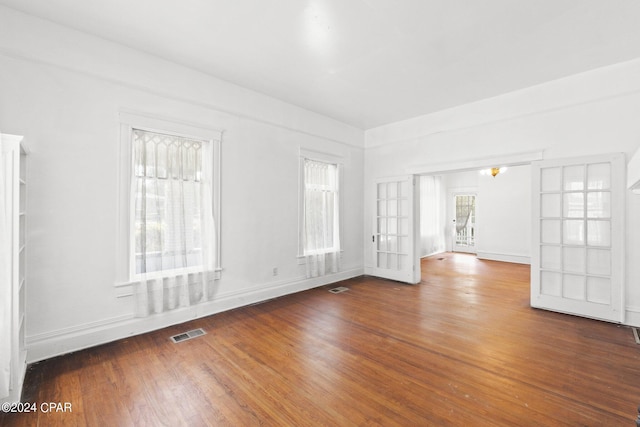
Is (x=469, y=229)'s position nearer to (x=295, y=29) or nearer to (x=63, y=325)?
(x=295, y=29)

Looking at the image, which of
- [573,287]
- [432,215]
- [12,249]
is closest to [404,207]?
[573,287]

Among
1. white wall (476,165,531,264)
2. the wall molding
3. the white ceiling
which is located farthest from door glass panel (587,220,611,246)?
white wall (476,165,531,264)

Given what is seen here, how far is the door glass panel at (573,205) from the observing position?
3699 millimetres

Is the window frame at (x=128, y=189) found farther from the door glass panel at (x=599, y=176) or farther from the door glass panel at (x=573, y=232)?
the door glass panel at (x=599, y=176)

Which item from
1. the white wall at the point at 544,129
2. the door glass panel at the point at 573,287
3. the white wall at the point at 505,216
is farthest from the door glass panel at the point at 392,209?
the white wall at the point at 505,216

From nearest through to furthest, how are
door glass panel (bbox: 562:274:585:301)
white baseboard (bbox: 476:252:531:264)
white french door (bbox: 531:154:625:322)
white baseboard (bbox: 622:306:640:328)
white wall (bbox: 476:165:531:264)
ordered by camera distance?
white baseboard (bbox: 622:306:640:328) < white french door (bbox: 531:154:625:322) < door glass panel (bbox: 562:274:585:301) < white baseboard (bbox: 476:252:531:264) < white wall (bbox: 476:165:531:264)

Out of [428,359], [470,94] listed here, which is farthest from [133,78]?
[470,94]

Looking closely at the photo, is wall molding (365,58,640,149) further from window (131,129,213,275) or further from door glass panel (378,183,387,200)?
window (131,129,213,275)

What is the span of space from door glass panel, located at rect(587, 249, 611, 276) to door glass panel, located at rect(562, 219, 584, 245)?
0.17m

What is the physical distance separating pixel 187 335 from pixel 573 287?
4924mm

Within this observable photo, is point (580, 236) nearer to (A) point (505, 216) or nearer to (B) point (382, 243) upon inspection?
(B) point (382, 243)

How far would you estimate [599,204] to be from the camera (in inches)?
141

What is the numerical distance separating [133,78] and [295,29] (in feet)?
→ 6.15

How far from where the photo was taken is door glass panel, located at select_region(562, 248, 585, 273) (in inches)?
146
